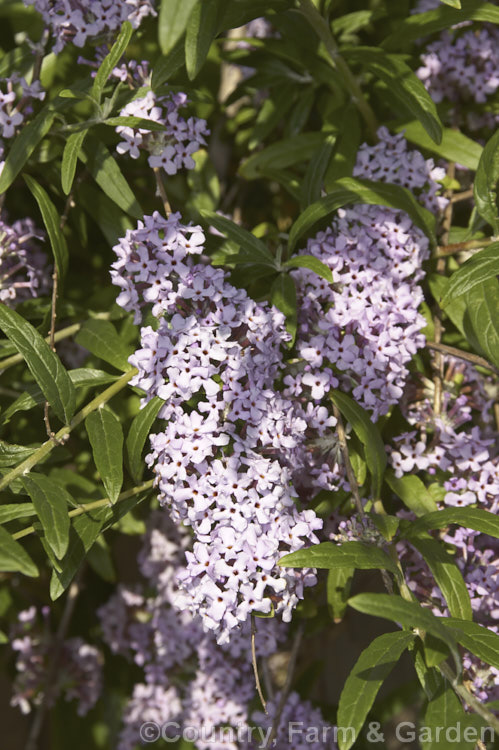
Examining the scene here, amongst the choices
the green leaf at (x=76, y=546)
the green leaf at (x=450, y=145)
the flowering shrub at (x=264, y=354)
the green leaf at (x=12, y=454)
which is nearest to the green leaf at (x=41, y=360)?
the flowering shrub at (x=264, y=354)

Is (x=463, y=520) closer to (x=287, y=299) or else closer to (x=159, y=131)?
(x=287, y=299)

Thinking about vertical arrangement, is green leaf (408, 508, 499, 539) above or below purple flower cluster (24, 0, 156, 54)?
below

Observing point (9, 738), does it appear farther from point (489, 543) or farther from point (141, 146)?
point (141, 146)

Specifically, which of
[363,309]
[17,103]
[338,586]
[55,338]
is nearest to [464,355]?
[363,309]

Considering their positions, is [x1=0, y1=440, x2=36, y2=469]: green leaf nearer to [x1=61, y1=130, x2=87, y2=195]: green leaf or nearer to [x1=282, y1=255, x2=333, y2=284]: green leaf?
[x1=61, y1=130, x2=87, y2=195]: green leaf

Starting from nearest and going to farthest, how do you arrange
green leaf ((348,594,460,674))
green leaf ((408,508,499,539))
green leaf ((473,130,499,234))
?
green leaf ((348,594,460,674)) → green leaf ((408,508,499,539)) → green leaf ((473,130,499,234))

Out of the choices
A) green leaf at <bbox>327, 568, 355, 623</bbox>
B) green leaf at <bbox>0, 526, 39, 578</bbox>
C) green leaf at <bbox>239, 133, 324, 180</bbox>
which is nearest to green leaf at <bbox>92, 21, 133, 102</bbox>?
green leaf at <bbox>239, 133, 324, 180</bbox>

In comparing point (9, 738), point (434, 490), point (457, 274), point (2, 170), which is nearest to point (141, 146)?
point (2, 170)
